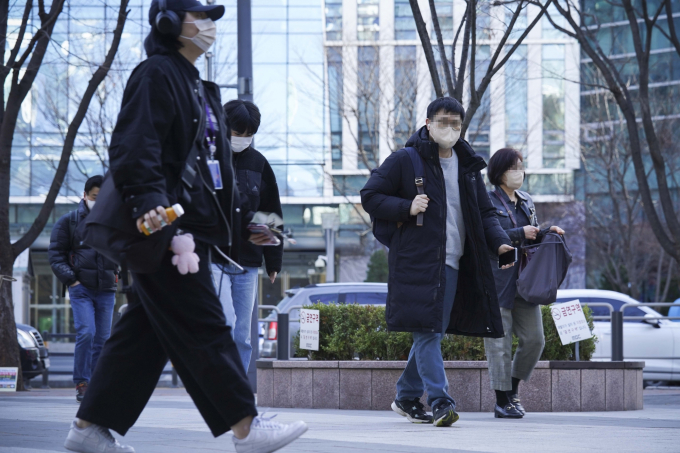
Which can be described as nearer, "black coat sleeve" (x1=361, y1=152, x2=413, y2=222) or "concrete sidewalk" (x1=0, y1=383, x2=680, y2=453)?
"concrete sidewalk" (x1=0, y1=383, x2=680, y2=453)

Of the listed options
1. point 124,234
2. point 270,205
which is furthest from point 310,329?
point 124,234

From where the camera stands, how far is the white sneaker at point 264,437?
12.0 feet

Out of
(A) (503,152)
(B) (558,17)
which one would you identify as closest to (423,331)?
(A) (503,152)

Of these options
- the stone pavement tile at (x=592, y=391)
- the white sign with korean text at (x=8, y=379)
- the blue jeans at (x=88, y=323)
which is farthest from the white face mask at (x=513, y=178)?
the white sign with korean text at (x=8, y=379)

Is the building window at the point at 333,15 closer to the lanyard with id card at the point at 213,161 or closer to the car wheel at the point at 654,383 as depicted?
the car wheel at the point at 654,383

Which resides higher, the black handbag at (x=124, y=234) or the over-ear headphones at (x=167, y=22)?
the over-ear headphones at (x=167, y=22)

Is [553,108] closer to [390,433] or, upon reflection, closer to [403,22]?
[403,22]

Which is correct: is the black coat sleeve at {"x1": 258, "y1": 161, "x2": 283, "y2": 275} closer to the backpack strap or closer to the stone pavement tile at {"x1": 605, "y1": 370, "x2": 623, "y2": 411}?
the backpack strap

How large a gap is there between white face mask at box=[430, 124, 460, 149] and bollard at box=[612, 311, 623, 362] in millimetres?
4164

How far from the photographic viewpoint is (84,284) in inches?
359

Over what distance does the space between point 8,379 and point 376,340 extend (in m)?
5.50

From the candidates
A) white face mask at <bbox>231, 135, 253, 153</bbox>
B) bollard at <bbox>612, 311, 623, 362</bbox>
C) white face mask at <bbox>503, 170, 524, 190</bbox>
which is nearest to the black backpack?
white face mask at <bbox>231, 135, 253, 153</bbox>

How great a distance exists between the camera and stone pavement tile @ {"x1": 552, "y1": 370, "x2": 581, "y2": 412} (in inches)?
343

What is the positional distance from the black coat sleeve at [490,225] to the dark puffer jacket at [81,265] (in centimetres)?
395
